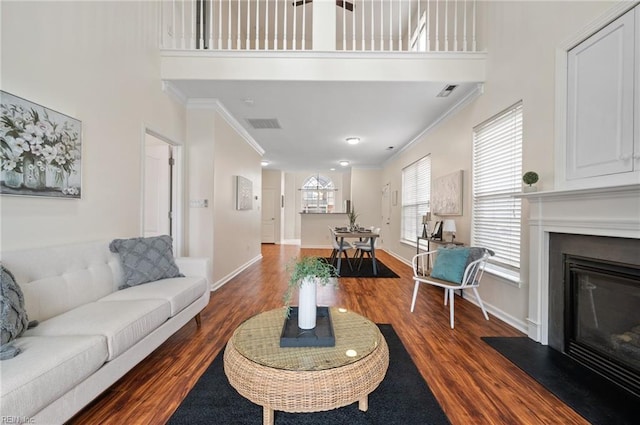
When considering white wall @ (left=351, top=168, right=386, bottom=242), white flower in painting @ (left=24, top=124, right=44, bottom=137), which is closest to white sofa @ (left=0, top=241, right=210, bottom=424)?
white flower in painting @ (left=24, top=124, right=44, bottom=137)

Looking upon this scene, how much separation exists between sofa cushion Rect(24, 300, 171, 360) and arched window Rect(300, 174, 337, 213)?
9534 millimetres

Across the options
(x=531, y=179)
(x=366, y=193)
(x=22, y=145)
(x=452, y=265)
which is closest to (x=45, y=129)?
(x=22, y=145)

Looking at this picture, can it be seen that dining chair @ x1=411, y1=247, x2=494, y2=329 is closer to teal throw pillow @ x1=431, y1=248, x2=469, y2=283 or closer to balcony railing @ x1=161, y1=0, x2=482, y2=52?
teal throw pillow @ x1=431, y1=248, x2=469, y2=283

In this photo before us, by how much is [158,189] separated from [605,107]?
4.62 meters

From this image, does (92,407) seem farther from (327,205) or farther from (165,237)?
(327,205)

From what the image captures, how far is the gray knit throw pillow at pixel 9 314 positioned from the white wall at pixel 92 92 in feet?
1.53

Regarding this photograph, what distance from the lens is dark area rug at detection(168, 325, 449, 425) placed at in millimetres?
1535

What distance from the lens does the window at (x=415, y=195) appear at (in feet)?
17.8

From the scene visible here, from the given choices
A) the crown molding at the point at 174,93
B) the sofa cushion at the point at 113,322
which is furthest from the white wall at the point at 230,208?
the sofa cushion at the point at 113,322

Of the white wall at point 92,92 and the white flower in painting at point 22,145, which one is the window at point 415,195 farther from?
the white flower in painting at point 22,145

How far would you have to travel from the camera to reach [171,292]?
225cm

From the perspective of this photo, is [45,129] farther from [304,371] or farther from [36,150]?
[304,371]

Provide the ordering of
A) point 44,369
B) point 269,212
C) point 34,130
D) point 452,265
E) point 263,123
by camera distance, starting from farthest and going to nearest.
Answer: point 269,212 < point 263,123 < point 452,265 < point 34,130 < point 44,369

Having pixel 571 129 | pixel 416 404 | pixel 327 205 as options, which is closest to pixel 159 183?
pixel 416 404
